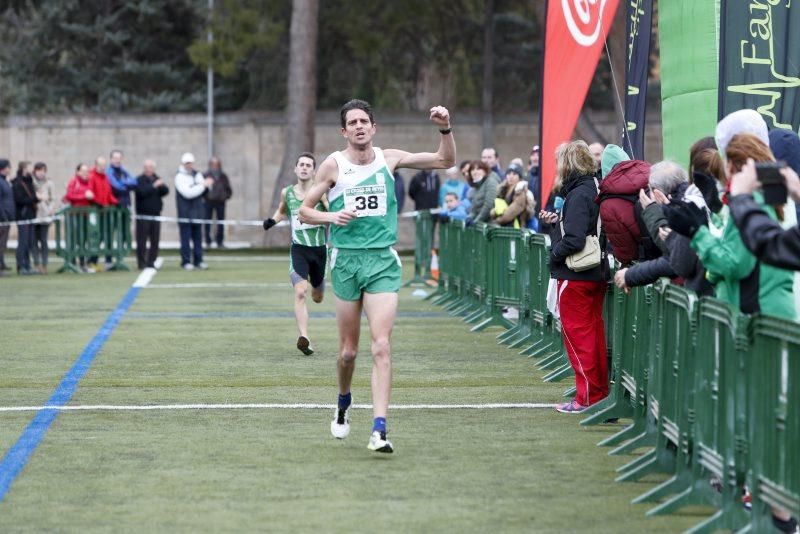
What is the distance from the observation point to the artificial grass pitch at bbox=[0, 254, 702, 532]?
773 cm

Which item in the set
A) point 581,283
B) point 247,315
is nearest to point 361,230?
point 581,283

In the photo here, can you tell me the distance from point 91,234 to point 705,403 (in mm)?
22952

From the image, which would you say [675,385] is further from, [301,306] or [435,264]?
[435,264]

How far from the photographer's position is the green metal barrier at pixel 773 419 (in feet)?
20.8

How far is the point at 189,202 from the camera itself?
2991 cm

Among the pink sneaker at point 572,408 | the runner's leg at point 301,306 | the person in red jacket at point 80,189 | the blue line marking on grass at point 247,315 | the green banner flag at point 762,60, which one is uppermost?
the green banner flag at point 762,60

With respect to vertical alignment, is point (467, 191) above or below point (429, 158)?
below

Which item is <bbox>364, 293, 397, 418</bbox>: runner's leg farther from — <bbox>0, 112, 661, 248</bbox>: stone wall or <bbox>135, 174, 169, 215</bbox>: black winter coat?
<bbox>0, 112, 661, 248</bbox>: stone wall

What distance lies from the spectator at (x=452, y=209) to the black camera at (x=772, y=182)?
54.6ft

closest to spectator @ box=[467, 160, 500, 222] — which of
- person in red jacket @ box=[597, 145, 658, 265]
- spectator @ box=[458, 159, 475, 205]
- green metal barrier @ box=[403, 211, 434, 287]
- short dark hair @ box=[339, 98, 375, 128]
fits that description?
spectator @ box=[458, 159, 475, 205]

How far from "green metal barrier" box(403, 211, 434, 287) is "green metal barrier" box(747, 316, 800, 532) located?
18.7 m

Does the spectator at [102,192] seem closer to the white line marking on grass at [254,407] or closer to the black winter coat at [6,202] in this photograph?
the black winter coat at [6,202]

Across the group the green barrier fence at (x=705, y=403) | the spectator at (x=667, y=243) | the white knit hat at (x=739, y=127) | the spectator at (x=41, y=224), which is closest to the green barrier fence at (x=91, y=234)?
the spectator at (x=41, y=224)

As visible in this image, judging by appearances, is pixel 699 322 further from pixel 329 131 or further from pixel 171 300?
pixel 329 131
